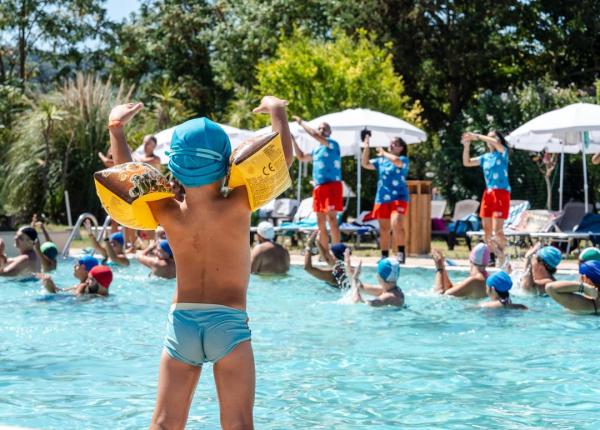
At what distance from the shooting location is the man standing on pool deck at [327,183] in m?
13.4

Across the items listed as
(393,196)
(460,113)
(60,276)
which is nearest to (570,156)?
(460,113)

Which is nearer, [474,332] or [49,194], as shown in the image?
[474,332]

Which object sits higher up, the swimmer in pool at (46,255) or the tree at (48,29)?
the tree at (48,29)

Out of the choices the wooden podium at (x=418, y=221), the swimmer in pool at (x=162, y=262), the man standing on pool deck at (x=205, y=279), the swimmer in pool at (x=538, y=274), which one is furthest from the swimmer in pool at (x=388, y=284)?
the wooden podium at (x=418, y=221)

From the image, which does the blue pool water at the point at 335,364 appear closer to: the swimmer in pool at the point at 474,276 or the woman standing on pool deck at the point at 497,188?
the swimmer in pool at the point at 474,276

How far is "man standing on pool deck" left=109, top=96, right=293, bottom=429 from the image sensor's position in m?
3.46

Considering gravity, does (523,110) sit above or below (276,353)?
above

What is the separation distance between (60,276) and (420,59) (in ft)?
56.6

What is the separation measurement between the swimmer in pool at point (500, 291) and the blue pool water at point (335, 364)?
83mm

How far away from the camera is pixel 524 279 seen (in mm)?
10172

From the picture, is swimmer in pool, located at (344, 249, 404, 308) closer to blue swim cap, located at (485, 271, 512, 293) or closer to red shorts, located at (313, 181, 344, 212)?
blue swim cap, located at (485, 271, 512, 293)

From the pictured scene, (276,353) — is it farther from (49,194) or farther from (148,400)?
(49,194)

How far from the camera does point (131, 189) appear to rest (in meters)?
3.55

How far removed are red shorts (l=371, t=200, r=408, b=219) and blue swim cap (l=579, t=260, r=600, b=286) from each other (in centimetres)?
502
